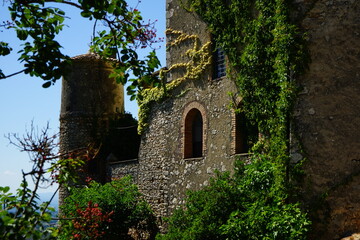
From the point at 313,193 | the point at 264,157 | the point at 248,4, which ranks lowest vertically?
the point at 313,193

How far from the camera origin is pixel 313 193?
9.56 m

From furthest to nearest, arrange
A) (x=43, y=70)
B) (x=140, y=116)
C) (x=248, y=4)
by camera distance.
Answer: (x=140, y=116), (x=248, y=4), (x=43, y=70)

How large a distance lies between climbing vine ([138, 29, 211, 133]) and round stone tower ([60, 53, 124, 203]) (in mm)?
4656

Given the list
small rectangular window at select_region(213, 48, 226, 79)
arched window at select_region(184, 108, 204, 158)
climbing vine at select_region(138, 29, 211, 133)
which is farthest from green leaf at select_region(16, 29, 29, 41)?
arched window at select_region(184, 108, 204, 158)

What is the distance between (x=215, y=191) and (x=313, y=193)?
2.74 m

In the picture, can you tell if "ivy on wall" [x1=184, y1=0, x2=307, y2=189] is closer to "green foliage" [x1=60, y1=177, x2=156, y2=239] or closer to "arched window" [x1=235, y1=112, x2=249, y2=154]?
"arched window" [x1=235, y1=112, x2=249, y2=154]

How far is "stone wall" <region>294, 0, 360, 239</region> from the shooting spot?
935cm

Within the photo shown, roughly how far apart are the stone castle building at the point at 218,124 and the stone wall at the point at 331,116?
0.07ft

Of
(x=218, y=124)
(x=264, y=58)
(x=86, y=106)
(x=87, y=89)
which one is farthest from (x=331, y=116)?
(x=87, y=89)

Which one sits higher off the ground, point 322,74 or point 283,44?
point 283,44

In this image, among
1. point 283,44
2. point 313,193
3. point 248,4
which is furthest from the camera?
point 248,4

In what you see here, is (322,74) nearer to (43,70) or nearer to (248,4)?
(248,4)

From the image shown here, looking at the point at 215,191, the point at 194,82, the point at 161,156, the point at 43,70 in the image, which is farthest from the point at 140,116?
the point at 43,70

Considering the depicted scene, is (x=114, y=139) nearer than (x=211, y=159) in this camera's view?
No
